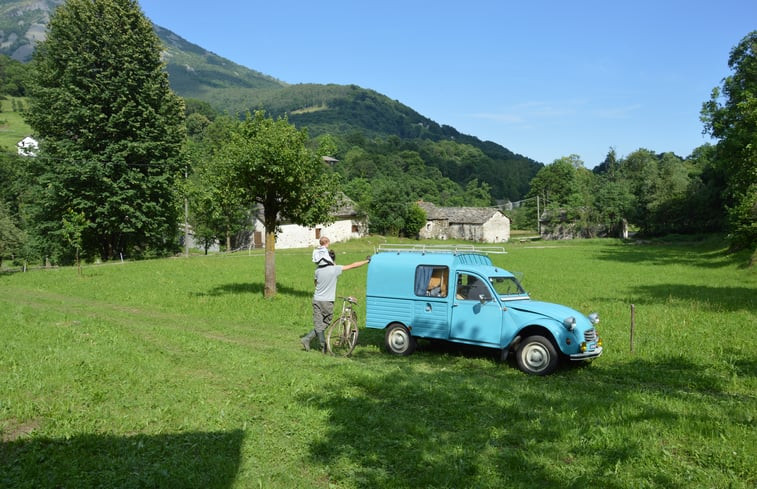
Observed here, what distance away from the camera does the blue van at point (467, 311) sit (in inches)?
376

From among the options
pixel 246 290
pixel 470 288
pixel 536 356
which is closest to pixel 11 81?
pixel 246 290

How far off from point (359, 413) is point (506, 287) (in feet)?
17.2

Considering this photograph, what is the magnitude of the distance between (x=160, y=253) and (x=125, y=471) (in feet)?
138

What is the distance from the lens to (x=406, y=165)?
154m

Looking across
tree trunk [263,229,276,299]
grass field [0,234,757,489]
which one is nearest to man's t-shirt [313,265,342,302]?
grass field [0,234,757,489]

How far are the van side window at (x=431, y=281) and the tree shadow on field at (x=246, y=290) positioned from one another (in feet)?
33.8

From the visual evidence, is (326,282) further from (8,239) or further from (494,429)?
(8,239)

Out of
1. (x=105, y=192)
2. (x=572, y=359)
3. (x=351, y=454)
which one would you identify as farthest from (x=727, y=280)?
(x=105, y=192)

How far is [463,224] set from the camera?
87.6 meters

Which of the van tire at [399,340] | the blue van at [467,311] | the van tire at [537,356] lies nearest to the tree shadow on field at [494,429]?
the van tire at [537,356]

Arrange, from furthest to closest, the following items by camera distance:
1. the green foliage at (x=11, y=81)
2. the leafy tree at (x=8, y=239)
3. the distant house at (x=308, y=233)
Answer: the green foliage at (x=11, y=81) → the distant house at (x=308, y=233) → the leafy tree at (x=8, y=239)

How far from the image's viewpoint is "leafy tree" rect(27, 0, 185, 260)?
3466 cm

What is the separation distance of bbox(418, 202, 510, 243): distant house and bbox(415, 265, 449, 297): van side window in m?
74.9

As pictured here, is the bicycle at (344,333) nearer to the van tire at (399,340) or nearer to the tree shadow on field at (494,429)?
the van tire at (399,340)
